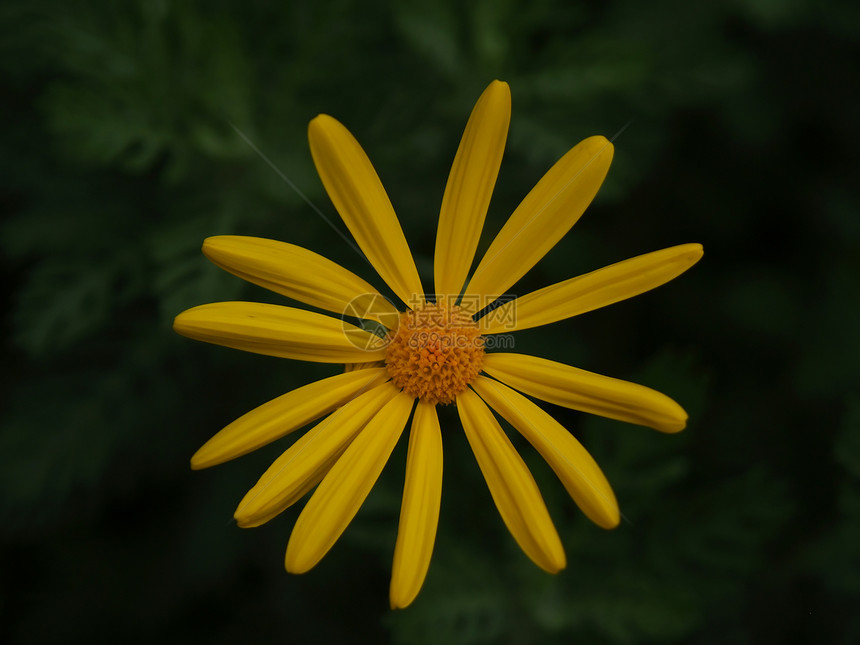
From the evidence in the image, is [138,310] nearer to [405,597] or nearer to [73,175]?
[73,175]

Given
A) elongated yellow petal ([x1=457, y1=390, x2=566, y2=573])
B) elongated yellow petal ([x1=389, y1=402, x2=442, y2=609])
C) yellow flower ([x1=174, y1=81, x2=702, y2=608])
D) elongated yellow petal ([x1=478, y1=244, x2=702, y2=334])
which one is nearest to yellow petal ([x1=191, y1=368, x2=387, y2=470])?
yellow flower ([x1=174, y1=81, x2=702, y2=608])

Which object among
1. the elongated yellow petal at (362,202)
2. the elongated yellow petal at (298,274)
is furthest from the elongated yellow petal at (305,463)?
the elongated yellow petal at (362,202)

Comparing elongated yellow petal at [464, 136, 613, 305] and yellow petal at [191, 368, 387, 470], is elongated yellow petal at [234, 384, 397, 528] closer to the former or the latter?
yellow petal at [191, 368, 387, 470]

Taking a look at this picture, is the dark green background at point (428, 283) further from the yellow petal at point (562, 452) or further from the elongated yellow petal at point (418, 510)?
the elongated yellow petal at point (418, 510)

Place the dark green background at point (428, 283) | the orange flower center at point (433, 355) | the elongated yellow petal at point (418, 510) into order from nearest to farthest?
the elongated yellow petal at point (418, 510), the orange flower center at point (433, 355), the dark green background at point (428, 283)

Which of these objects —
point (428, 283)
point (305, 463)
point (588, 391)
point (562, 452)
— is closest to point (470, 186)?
point (428, 283)

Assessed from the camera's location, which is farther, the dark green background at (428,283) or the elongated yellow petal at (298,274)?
the dark green background at (428,283)

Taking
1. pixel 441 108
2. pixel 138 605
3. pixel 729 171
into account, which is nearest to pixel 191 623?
pixel 138 605
